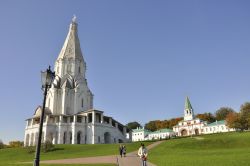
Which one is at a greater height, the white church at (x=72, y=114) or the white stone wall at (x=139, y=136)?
the white church at (x=72, y=114)

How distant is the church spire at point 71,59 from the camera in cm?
7956

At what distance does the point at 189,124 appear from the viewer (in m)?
120

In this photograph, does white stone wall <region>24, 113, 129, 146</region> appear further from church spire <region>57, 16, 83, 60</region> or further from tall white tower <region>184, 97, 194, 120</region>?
tall white tower <region>184, 97, 194, 120</region>

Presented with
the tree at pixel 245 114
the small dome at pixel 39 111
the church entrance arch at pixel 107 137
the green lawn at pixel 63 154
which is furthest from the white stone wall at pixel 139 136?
the green lawn at pixel 63 154

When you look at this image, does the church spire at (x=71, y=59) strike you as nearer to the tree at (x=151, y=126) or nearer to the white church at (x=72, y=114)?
the white church at (x=72, y=114)

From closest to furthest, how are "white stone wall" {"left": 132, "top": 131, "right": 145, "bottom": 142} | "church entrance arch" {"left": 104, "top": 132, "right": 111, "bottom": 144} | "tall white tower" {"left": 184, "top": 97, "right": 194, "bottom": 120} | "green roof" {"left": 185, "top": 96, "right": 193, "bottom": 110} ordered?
"church entrance arch" {"left": 104, "top": 132, "right": 111, "bottom": 144}, "tall white tower" {"left": 184, "top": 97, "right": 194, "bottom": 120}, "green roof" {"left": 185, "top": 96, "right": 193, "bottom": 110}, "white stone wall" {"left": 132, "top": 131, "right": 145, "bottom": 142}

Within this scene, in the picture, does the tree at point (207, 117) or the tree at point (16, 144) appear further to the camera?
the tree at point (207, 117)

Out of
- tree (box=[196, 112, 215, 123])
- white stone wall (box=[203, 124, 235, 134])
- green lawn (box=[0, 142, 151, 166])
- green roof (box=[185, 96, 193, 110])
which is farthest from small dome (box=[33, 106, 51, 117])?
tree (box=[196, 112, 215, 123])

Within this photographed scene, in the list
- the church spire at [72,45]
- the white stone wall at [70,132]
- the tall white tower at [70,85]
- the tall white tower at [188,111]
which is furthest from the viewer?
the tall white tower at [188,111]

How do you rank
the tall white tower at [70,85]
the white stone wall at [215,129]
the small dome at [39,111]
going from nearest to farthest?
the small dome at [39,111] → the tall white tower at [70,85] → the white stone wall at [215,129]

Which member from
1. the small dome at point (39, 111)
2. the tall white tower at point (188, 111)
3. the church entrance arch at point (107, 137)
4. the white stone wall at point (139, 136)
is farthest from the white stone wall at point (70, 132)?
the white stone wall at point (139, 136)

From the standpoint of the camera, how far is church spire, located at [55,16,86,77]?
79.6 meters

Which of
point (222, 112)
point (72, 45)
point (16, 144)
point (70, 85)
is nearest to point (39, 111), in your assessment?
point (70, 85)

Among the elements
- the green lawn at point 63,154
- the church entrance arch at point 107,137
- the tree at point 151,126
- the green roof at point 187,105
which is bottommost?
the green lawn at point 63,154
